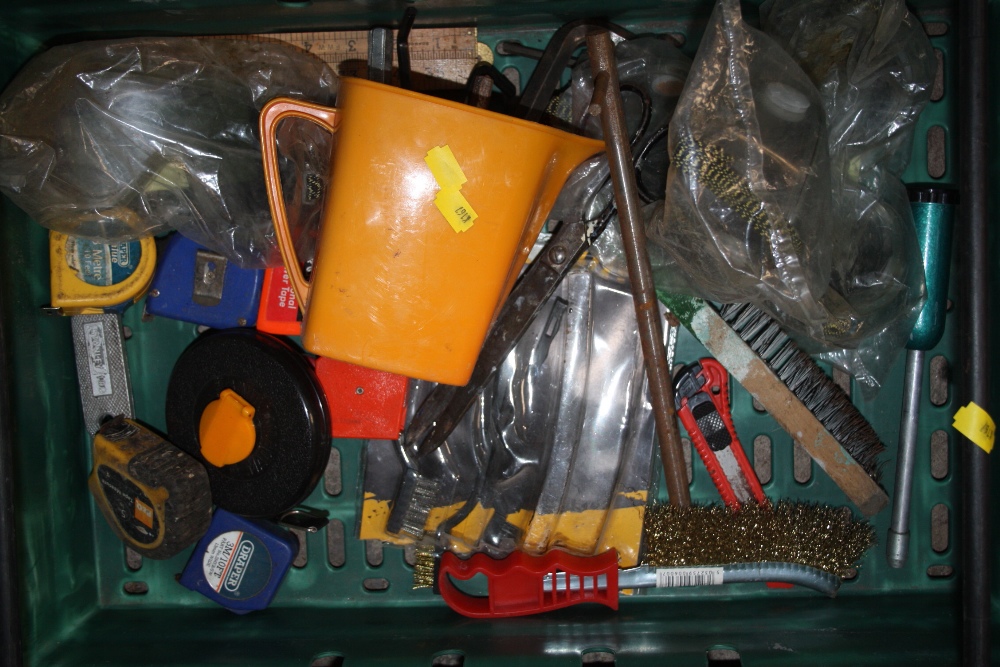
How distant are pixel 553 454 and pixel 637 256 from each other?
0.30 meters

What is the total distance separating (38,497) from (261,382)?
1.12 feet

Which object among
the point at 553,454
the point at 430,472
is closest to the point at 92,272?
the point at 430,472

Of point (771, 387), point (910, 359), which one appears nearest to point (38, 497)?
point (771, 387)

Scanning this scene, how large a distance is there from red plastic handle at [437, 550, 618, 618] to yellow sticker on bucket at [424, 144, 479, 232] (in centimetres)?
47

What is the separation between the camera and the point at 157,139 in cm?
78

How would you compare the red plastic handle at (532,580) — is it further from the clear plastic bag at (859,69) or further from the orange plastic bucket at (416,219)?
the clear plastic bag at (859,69)

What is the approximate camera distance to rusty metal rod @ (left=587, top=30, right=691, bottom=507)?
72 centimetres

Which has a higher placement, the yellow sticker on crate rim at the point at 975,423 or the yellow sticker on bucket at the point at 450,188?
the yellow sticker on bucket at the point at 450,188

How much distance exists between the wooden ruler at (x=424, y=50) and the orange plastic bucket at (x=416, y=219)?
288 millimetres

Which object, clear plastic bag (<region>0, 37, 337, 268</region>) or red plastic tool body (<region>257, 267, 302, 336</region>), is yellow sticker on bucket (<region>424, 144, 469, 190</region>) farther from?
red plastic tool body (<region>257, 267, 302, 336</region>)

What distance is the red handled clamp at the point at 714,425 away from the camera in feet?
2.98

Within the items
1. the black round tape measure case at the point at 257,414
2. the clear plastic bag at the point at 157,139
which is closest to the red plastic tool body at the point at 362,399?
the black round tape measure case at the point at 257,414

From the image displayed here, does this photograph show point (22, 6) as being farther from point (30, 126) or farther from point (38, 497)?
point (38, 497)

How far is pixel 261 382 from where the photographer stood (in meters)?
0.87
